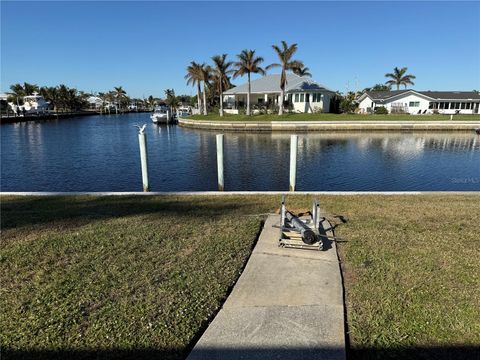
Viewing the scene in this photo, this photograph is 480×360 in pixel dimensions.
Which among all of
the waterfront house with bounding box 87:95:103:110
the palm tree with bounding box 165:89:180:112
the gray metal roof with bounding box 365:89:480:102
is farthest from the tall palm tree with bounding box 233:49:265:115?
the waterfront house with bounding box 87:95:103:110

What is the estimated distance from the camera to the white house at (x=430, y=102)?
5488 centimetres

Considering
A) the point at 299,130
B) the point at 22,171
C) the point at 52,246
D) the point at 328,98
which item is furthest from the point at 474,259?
the point at 328,98

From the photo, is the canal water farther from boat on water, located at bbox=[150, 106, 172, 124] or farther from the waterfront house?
the waterfront house

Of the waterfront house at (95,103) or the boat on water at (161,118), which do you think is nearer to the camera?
the boat on water at (161,118)

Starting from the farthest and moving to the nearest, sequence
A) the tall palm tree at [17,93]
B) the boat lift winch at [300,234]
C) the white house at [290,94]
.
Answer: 1. the tall palm tree at [17,93]
2. the white house at [290,94]
3. the boat lift winch at [300,234]

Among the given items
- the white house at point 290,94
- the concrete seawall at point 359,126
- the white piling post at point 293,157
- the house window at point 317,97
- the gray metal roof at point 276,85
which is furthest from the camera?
the house window at point 317,97

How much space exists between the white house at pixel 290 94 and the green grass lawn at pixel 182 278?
4439 cm

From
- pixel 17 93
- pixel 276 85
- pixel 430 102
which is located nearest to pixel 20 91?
pixel 17 93

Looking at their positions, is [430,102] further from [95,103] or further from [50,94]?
[95,103]

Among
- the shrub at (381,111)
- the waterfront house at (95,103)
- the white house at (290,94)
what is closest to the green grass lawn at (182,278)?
the white house at (290,94)

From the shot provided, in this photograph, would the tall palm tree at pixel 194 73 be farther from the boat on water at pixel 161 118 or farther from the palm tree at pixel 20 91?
the palm tree at pixel 20 91

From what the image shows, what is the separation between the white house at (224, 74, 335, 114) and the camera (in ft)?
164

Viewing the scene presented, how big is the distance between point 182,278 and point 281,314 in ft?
4.73

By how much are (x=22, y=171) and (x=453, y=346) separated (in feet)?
66.0
